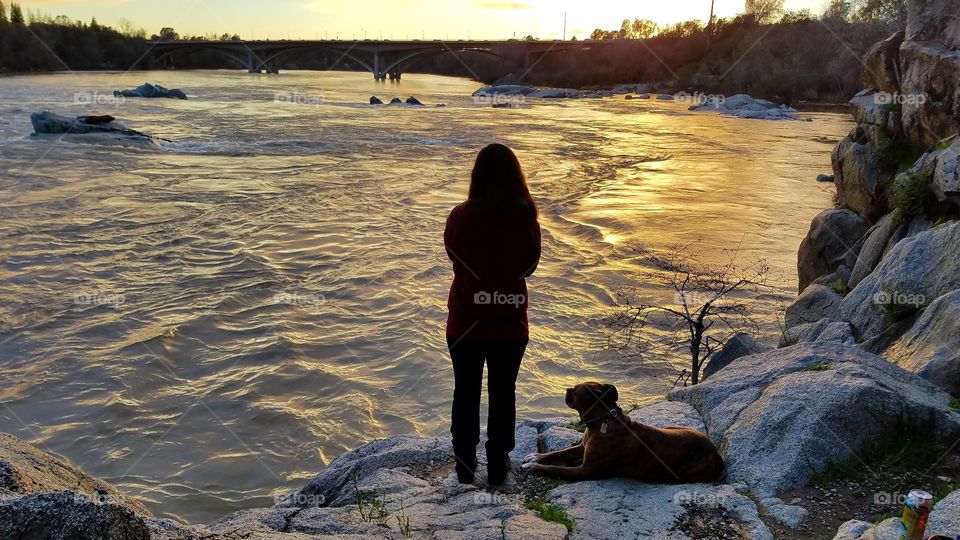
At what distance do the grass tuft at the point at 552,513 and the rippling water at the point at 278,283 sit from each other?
128 inches

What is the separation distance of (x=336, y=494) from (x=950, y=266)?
590 centimetres

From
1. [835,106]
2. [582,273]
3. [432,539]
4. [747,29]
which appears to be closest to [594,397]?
[432,539]

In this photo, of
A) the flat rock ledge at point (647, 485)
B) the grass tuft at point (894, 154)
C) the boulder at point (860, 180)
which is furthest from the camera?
the boulder at point (860, 180)

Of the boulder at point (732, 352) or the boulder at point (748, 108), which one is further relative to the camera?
the boulder at point (748, 108)

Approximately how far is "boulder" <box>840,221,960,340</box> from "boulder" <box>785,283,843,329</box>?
1.45 metres

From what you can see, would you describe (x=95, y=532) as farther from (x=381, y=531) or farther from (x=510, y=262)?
(x=510, y=262)

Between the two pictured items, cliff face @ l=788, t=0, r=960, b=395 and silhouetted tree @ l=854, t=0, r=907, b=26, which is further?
silhouetted tree @ l=854, t=0, r=907, b=26

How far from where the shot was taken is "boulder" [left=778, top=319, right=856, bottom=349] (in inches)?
279

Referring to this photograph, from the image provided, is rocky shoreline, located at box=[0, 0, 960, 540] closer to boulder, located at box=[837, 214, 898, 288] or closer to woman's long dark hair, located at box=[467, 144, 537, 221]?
boulder, located at box=[837, 214, 898, 288]

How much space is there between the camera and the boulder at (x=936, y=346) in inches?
206

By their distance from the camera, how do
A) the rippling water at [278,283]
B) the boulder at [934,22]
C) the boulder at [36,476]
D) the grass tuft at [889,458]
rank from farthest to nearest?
1. the boulder at [934,22]
2. the rippling water at [278,283]
3. the grass tuft at [889,458]
4. the boulder at [36,476]

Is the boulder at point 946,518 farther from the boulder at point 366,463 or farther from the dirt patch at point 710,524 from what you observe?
the boulder at point 366,463

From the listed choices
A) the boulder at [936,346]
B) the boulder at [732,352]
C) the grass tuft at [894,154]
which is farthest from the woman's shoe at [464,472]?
the grass tuft at [894,154]

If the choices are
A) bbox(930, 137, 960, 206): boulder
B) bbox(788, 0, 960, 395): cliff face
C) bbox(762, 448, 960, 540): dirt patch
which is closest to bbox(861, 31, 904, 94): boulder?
bbox(788, 0, 960, 395): cliff face
